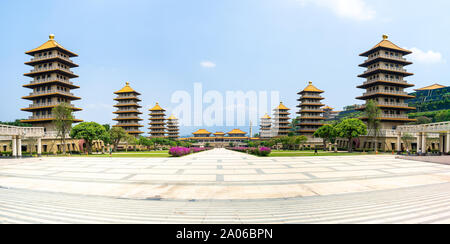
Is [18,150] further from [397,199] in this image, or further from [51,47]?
[397,199]

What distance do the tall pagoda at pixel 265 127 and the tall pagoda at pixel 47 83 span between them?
78068mm

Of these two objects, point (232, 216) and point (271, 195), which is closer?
point (232, 216)

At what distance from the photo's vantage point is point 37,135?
30.9 metres

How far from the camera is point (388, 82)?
1719 inches

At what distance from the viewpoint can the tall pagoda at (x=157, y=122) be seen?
82.9 metres

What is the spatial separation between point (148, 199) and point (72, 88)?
5333 centimetres

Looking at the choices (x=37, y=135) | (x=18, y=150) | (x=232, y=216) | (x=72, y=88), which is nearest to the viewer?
(x=232, y=216)

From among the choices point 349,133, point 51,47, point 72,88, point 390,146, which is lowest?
point 390,146

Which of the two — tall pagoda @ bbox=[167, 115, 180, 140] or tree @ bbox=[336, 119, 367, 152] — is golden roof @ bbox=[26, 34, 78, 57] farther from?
tree @ bbox=[336, 119, 367, 152]

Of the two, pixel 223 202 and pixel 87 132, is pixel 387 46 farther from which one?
pixel 87 132

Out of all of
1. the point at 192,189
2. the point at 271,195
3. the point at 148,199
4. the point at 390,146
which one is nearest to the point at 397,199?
the point at 271,195

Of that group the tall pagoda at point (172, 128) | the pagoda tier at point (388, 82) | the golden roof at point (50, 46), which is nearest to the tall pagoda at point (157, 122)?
the tall pagoda at point (172, 128)

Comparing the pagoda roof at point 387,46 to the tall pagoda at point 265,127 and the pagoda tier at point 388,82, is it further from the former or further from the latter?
the tall pagoda at point 265,127

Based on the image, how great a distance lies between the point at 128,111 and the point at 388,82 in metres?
69.9
